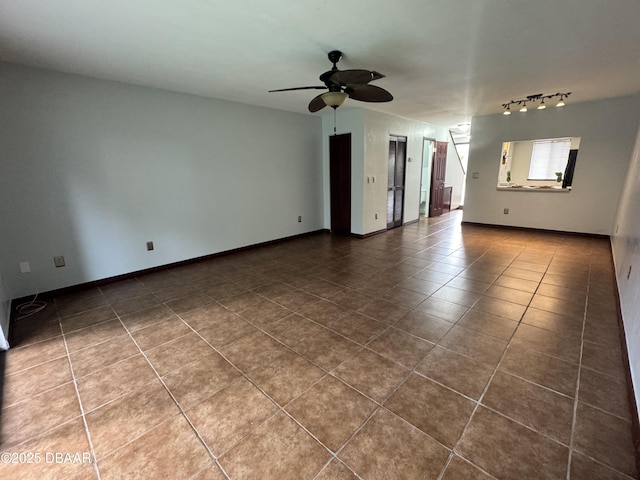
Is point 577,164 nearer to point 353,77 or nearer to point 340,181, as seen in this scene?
point 340,181

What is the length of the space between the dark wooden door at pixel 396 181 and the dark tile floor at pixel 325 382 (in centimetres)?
300

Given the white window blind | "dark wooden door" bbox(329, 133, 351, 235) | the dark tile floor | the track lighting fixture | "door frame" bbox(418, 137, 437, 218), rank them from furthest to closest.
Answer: the white window blind
"door frame" bbox(418, 137, 437, 218)
"dark wooden door" bbox(329, 133, 351, 235)
the track lighting fixture
the dark tile floor

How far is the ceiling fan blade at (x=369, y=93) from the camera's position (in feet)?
8.69

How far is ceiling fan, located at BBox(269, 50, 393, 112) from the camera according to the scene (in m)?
2.33

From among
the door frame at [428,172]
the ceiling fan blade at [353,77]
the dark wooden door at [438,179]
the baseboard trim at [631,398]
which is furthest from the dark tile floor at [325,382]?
the dark wooden door at [438,179]

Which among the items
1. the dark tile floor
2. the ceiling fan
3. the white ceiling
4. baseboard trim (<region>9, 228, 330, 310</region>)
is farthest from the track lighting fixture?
baseboard trim (<region>9, 228, 330, 310</region>)

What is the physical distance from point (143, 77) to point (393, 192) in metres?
4.78

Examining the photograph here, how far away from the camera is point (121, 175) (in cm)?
341

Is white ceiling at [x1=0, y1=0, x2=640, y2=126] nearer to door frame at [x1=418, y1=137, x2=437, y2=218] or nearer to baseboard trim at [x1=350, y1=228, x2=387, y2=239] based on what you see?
baseboard trim at [x1=350, y1=228, x2=387, y2=239]

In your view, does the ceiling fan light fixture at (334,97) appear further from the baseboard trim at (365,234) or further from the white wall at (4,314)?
the white wall at (4,314)

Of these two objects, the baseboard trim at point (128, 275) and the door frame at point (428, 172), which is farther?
the door frame at point (428, 172)

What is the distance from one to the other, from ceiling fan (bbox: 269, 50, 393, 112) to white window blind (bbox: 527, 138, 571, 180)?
727 centimetres

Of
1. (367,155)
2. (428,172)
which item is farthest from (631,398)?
(428,172)

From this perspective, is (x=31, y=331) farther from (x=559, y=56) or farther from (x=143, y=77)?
(x=559, y=56)
